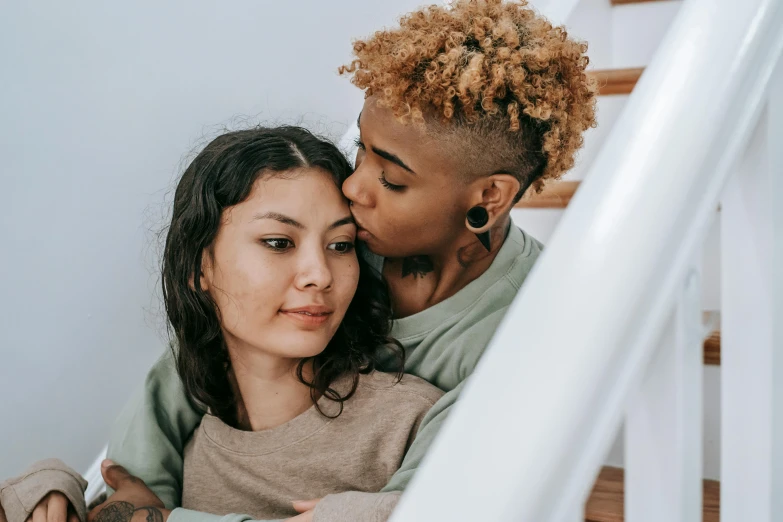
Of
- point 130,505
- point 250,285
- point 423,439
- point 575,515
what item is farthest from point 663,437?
point 130,505

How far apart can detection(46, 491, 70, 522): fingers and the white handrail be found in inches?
28.0

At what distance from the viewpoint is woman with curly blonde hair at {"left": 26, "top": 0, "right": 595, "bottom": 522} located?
756mm

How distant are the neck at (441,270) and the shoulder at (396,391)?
9 centimetres

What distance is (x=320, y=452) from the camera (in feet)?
2.89

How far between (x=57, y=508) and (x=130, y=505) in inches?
3.5

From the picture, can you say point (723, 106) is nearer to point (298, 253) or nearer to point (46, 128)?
point (298, 253)

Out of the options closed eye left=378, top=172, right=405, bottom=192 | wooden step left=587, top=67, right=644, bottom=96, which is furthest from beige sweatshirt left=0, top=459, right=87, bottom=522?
wooden step left=587, top=67, right=644, bottom=96

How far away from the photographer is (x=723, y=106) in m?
0.47

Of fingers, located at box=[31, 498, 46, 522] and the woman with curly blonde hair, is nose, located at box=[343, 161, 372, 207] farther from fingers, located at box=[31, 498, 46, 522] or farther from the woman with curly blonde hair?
fingers, located at box=[31, 498, 46, 522]

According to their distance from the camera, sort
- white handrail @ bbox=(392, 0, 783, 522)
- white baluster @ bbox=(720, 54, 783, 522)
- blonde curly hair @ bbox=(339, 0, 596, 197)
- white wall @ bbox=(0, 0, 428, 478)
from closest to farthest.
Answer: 1. white handrail @ bbox=(392, 0, 783, 522)
2. white baluster @ bbox=(720, 54, 783, 522)
3. blonde curly hair @ bbox=(339, 0, 596, 197)
4. white wall @ bbox=(0, 0, 428, 478)

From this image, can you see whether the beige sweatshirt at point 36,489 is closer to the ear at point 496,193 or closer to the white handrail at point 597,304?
the ear at point 496,193

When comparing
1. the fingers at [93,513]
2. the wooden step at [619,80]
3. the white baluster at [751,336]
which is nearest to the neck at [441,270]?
the white baluster at [751,336]

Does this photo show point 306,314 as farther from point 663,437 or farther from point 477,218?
point 663,437

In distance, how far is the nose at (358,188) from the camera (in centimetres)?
85
